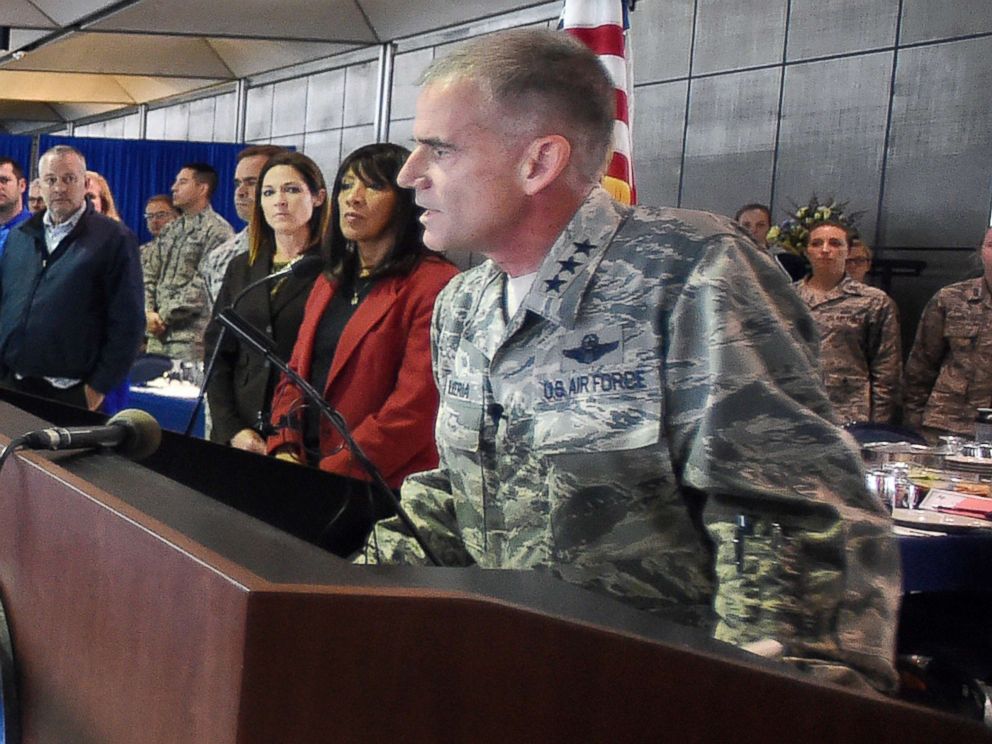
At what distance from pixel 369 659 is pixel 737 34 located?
6.96 metres

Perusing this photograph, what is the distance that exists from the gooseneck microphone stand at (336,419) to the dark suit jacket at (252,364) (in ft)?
3.71

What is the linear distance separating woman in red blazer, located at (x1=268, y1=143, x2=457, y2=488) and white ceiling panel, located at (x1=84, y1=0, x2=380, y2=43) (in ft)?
22.0

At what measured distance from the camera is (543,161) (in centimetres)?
125

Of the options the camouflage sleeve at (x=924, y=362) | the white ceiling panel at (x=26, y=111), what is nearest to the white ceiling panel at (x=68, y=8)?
the white ceiling panel at (x=26, y=111)

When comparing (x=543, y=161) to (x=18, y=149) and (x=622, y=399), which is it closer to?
(x=622, y=399)

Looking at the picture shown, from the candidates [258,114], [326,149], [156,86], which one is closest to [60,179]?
[326,149]

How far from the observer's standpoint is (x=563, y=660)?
0.60 m

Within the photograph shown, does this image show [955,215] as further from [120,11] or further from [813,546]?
[120,11]

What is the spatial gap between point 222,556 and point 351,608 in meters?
0.08

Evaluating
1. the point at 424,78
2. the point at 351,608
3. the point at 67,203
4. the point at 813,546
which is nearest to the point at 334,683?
the point at 351,608

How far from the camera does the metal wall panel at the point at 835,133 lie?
6.21 m

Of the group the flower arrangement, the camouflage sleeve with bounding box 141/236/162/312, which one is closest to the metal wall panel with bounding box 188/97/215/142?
the camouflage sleeve with bounding box 141/236/162/312

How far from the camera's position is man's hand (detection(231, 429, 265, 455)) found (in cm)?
308

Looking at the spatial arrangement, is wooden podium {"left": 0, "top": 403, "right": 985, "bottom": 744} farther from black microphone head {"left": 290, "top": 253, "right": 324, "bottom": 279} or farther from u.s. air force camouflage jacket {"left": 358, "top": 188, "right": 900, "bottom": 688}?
black microphone head {"left": 290, "top": 253, "right": 324, "bottom": 279}
